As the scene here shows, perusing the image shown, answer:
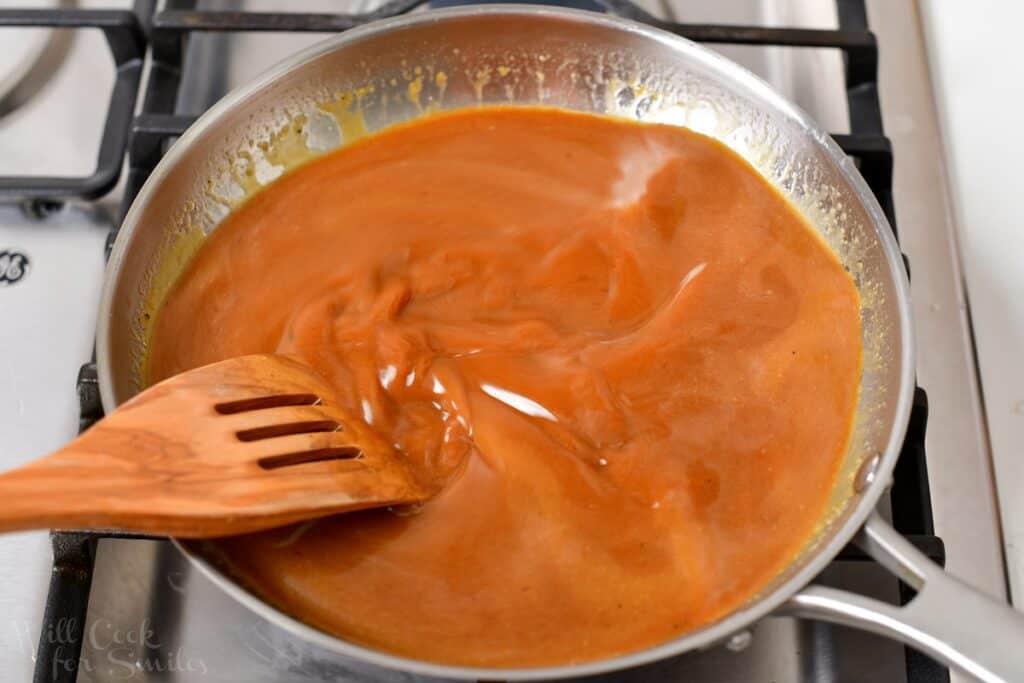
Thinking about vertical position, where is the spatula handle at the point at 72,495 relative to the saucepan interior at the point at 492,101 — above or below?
below

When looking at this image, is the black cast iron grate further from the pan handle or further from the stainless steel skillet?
the pan handle

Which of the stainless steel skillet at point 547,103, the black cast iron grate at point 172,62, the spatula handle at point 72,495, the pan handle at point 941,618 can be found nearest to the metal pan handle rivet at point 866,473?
the stainless steel skillet at point 547,103

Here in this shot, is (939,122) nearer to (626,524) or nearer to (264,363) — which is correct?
(626,524)

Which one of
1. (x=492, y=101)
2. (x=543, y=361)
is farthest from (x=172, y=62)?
(x=543, y=361)

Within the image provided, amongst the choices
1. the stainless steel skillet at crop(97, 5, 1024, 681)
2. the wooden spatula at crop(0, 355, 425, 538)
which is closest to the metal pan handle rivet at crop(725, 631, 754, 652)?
the stainless steel skillet at crop(97, 5, 1024, 681)

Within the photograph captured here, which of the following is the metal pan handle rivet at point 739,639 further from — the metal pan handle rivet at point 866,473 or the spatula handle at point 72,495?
the spatula handle at point 72,495

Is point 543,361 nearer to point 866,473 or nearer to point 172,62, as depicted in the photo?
point 866,473
